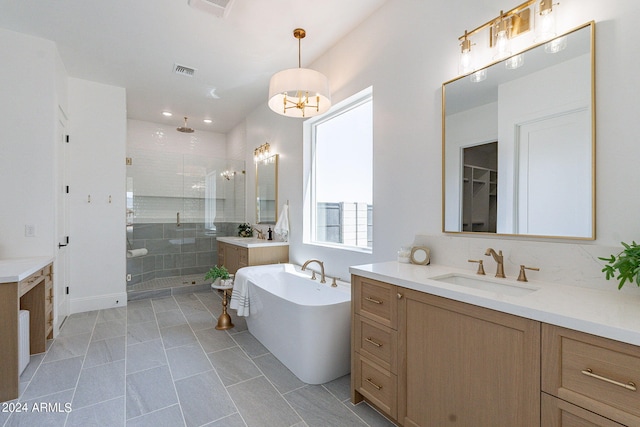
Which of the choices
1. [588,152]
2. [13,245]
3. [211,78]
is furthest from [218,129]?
[588,152]

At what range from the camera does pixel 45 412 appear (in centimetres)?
183

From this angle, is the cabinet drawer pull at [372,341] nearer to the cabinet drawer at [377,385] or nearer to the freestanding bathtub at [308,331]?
the cabinet drawer at [377,385]

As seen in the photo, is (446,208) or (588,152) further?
(446,208)

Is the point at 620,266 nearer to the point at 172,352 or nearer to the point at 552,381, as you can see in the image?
the point at 552,381

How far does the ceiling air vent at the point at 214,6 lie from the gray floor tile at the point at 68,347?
3.20 metres

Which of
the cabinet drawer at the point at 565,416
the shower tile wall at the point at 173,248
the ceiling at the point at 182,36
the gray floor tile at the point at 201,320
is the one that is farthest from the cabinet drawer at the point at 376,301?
the shower tile wall at the point at 173,248

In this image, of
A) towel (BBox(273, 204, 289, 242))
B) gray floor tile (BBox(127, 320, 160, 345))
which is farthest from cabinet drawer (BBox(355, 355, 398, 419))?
towel (BBox(273, 204, 289, 242))

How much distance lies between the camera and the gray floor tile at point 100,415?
172 cm

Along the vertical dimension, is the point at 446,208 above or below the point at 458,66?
below

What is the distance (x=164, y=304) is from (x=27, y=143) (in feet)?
7.98

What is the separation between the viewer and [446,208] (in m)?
2.01

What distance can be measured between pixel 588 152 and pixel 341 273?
219 centimetres

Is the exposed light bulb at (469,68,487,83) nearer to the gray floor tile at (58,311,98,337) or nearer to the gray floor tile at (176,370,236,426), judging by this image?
the gray floor tile at (176,370,236,426)

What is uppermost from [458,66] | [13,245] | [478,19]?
[478,19]
